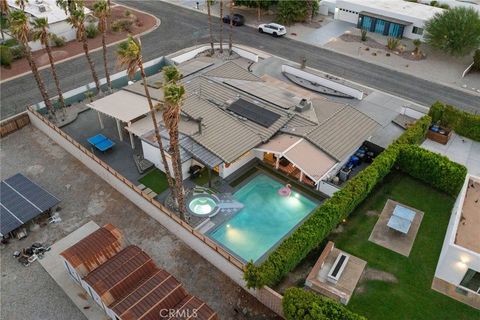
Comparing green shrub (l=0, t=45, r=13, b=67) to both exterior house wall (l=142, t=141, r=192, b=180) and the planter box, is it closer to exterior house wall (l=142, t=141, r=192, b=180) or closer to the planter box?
exterior house wall (l=142, t=141, r=192, b=180)

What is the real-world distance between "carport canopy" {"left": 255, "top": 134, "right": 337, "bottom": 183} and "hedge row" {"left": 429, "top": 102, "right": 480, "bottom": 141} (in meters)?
15.6

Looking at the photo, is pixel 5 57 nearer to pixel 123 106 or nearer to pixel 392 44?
pixel 123 106

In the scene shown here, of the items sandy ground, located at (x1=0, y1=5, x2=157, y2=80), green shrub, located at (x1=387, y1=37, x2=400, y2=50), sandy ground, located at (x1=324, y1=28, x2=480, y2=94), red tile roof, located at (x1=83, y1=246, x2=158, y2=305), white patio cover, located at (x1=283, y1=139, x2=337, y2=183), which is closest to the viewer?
red tile roof, located at (x1=83, y1=246, x2=158, y2=305)

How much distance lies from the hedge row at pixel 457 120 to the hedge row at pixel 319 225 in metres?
7.29

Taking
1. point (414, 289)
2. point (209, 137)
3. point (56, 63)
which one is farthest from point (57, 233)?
point (56, 63)

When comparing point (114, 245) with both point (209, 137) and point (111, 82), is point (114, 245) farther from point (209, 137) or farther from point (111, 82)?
point (111, 82)

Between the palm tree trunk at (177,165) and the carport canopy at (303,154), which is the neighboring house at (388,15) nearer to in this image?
the carport canopy at (303,154)

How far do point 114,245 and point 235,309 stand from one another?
9.75 meters

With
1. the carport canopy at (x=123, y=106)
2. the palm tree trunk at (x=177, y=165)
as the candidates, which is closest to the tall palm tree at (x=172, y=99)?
the palm tree trunk at (x=177, y=165)

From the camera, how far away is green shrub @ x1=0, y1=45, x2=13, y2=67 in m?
54.4

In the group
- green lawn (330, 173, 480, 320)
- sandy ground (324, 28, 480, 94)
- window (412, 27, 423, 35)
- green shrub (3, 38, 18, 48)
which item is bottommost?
green lawn (330, 173, 480, 320)

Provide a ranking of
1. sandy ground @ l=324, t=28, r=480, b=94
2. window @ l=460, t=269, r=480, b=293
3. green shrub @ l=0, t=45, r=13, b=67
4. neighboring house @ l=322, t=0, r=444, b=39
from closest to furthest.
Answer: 1. window @ l=460, t=269, r=480, b=293
2. sandy ground @ l=324, t=28, r=480, b=94
3. green shrub @ l=0, t=45, r=13, b=67
4. neighboring house @ l=322, t=0, r=444, b=39

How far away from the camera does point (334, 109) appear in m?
41.8

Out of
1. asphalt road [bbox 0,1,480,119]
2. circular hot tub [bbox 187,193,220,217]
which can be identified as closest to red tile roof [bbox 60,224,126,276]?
circular hot tub [bbox 187,193,220,217]
